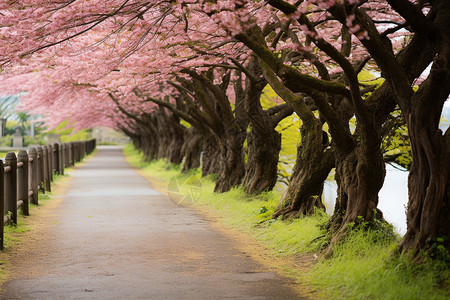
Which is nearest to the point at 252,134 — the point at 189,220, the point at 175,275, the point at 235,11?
the point at 189,220

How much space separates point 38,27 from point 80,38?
5172 millimetres

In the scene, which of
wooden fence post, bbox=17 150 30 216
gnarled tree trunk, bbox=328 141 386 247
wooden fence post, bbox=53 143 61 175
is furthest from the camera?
wooden fence post, bbox=53 143 61 175

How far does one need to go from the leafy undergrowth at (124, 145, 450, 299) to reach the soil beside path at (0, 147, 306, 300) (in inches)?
20.5

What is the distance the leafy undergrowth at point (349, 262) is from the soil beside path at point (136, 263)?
0.52 m

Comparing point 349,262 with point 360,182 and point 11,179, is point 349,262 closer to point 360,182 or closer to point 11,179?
point 360,182

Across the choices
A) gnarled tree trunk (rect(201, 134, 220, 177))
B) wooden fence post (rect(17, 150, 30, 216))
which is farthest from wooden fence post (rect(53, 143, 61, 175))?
wooden fence post (rect(17, 150, 30, 216))

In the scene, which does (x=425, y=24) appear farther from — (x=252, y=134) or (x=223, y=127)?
(x=223, y=127)

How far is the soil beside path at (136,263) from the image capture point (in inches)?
254

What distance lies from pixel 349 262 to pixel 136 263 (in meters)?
2.81

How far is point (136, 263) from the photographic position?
8.02 metres

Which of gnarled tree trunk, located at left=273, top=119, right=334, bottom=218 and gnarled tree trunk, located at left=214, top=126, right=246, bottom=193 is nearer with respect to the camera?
gnarled tree trunk, located at left=273, top=119, right=334, bottom=218

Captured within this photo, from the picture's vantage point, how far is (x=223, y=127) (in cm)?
1752

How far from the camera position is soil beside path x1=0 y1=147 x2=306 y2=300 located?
6449 mm

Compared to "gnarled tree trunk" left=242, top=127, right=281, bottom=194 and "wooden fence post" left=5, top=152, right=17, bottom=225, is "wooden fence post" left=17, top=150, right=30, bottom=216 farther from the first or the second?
"gnarled tree trunk" left=242, top=127, right=281, bottom=194
